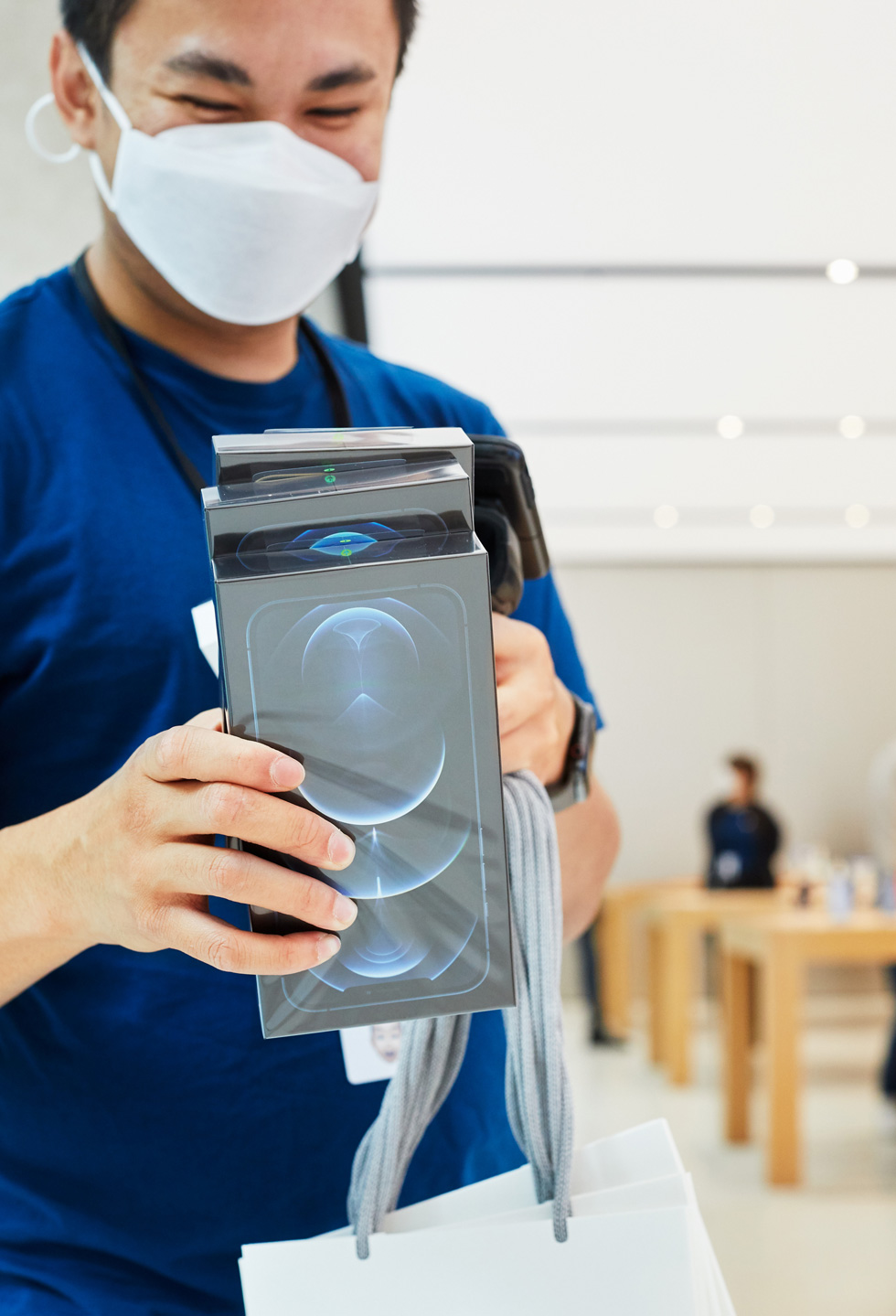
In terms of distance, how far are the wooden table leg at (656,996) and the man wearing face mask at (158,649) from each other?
5085mm

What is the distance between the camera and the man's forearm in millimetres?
808

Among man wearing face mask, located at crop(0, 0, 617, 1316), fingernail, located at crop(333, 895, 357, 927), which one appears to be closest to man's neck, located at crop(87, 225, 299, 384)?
man wearing face mask, located at crop(0, 0, 617, 1316)

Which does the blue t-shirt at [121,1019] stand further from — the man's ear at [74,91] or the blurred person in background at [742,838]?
the blurred person in background at [742,838]

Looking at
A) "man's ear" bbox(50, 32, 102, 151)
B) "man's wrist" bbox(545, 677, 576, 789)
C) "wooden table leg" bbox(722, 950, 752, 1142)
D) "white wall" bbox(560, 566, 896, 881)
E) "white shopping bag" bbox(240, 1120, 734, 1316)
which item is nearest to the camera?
"white shopping bag" bbox(240, 1120, 734, 1316)

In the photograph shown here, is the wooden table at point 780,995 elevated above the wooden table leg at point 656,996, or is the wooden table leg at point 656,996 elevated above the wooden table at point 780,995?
the wooden table at point 780,995

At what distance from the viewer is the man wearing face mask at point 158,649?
2.16ft

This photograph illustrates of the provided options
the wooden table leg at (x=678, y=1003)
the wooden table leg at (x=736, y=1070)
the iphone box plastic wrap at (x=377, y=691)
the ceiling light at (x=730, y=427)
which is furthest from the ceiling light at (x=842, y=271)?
the iphone box plastic wrap at (x=377, y=691)

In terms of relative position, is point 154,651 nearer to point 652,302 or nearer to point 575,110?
point 575,110

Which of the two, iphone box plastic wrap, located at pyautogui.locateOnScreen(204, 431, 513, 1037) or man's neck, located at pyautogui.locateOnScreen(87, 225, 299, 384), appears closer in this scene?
iphone box plastic wrap, located at pyautogui.locateOnScreen(204, 431, 513, 1037)

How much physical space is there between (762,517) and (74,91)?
21.4 feet

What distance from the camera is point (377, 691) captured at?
43 centimetres

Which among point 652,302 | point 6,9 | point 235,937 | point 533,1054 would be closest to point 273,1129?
point 533,1054

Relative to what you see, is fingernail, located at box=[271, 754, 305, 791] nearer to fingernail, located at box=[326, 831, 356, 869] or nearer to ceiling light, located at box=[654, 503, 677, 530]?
fingernail, located at box=[326, 831, 356, 869]

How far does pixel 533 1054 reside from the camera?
556 millimetres
